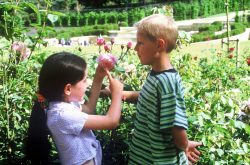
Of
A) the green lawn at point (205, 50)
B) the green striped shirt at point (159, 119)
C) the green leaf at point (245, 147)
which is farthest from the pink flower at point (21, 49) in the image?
the green lawn at point (205, 50)

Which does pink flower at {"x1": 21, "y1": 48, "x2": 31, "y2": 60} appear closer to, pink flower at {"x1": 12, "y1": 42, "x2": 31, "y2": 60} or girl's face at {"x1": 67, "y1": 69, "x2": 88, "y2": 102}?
pink flower at {"x1": 12, "y1": 42, "x2": 31, "y2": 60}

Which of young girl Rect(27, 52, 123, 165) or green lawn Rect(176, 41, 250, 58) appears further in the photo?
green lawn Rect(176, 41, 250, 58)

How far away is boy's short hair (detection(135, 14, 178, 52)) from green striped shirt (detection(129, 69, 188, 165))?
0.12 metres

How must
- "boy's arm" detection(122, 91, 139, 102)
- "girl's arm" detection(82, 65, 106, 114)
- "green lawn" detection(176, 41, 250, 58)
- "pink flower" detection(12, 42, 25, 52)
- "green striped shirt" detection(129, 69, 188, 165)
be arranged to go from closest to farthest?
"green striped shirt" detection(129, 69, 188, 165), "girl's arm" detection(82, 65, 106, 114), "boy's arm" detection(122, 91, 139, 102), "pink flower" detection(12, 42, 25, 52), "green lawn" detection(176, 41, 250, 58)

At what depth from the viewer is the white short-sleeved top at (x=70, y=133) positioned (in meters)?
1.61

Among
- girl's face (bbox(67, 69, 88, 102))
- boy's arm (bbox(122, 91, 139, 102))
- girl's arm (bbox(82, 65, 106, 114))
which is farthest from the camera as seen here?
boy's arm (bbox(122, 91, 139, 102))

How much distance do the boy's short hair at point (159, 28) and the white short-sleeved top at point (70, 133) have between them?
1.17ft

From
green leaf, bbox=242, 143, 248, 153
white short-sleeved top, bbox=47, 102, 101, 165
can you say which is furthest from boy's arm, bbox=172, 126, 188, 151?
green leaf, bbox=242, 143, 248, 153

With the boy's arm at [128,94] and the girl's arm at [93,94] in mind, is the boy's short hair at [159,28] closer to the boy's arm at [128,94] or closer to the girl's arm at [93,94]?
the girl's arm at [93,94]

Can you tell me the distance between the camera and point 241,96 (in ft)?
9.34

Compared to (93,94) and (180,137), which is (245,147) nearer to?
(180,137)

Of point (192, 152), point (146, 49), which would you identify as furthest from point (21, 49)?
point (192, 152)

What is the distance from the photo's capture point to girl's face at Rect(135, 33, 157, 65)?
1614 mm

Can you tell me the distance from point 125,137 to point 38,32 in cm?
69
